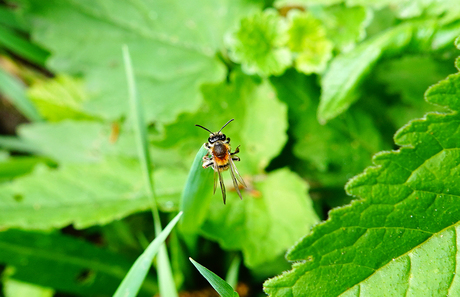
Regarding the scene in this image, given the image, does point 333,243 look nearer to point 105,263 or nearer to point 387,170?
point 387,170

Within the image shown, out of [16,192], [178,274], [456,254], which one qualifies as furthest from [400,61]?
[16,192]

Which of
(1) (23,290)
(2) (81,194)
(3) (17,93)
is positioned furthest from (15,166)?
(2) (81,194)

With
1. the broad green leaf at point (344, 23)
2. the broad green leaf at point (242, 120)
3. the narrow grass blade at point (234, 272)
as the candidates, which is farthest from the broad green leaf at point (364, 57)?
the narrow grass blade at point (234, 272)

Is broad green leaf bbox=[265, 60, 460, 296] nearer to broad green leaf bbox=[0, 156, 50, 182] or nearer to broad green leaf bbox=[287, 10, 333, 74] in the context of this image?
broad green leaf bbox=[287, 10, 333, 74]

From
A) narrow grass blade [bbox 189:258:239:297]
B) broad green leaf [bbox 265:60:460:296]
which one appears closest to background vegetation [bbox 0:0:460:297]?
broad green leaf [bbox 265:60:460:296]

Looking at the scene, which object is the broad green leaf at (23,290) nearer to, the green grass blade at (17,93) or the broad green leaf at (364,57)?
the green grass blade at (17,93)
